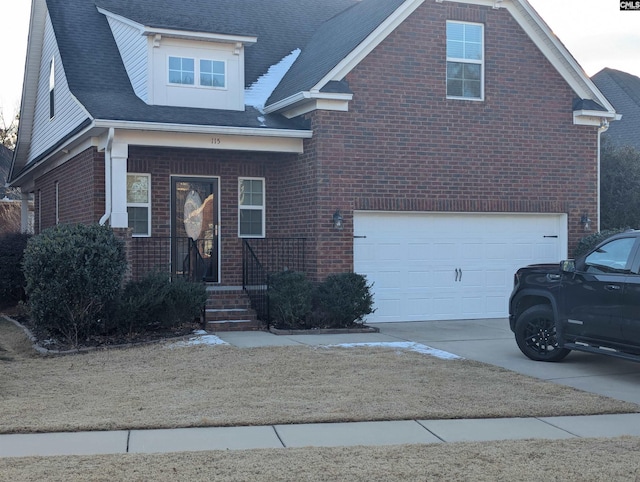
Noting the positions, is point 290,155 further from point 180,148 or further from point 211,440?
point 211,440

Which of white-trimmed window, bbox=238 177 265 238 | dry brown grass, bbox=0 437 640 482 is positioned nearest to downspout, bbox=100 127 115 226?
white-trimmed window, bbox=238 177 265 238

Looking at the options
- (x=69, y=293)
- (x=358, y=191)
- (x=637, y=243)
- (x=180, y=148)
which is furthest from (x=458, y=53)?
(x=69, y=293)

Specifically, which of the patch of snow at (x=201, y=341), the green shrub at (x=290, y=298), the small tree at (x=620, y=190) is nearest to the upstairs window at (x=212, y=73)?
the green shrub at (x=290, y=298)

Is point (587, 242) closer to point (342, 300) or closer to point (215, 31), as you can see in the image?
point (342, 300)

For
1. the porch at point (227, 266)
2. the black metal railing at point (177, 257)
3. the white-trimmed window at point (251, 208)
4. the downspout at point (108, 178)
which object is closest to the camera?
the downspout at point (108, 178)

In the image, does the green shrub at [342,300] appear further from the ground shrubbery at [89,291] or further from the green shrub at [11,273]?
the green shrub at [11,273]

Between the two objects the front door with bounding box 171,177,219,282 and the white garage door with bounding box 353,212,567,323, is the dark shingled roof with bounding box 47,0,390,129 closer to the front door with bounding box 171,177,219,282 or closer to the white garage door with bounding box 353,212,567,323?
the front door with bounding box 171,177,219,282

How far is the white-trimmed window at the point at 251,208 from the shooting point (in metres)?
16.4

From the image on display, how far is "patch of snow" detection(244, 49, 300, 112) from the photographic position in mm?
16750

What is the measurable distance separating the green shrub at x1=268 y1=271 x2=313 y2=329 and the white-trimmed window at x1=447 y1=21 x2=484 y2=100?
195 inches

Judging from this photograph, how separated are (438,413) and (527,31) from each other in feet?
35.2

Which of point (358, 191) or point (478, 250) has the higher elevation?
point (358, 191)

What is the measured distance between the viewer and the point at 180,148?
15.5m

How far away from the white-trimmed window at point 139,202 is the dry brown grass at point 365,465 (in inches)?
376
